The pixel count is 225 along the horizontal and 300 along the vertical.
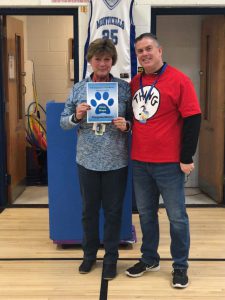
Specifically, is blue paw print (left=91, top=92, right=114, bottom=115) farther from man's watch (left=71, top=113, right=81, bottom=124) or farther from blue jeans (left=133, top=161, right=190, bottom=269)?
blue jeans (left=133, top=161, right=190, bottom=269)

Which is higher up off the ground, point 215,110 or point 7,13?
point 7,13

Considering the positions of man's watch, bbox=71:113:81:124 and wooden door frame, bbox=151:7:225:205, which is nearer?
man's watch, bbox=71:113:81:124

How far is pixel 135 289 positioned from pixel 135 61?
2.07 metres

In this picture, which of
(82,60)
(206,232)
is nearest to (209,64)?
(82,60)

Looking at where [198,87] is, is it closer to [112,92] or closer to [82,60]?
[82,60]

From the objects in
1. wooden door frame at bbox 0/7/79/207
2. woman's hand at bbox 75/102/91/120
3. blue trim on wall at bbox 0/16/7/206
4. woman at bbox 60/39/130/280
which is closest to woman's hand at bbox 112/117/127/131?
woman at bbox 60/39/130/280

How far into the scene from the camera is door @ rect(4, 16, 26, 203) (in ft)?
14.8

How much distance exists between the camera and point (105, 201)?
9.25 ft

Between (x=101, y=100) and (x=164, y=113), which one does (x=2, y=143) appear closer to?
(x=101, y=100)

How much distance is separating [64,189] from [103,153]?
0.69 metres

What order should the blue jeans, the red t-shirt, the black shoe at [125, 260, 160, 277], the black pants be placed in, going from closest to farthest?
the red t-shirt, the blue jeans, the black pants, the black shoe at [125, 260, 160, 277]

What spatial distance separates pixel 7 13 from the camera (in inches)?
166

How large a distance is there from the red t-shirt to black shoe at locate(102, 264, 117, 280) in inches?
29.1

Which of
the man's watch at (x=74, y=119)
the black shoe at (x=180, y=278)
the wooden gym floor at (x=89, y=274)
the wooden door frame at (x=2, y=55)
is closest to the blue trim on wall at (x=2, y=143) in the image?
the wooden door frame at (x=2, y=55)
